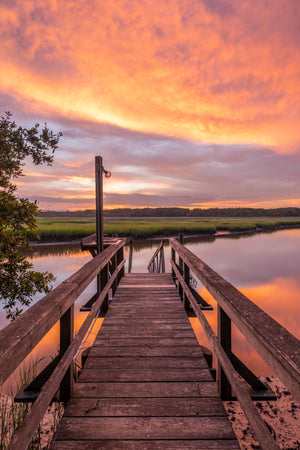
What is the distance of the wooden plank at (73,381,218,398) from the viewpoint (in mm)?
2236

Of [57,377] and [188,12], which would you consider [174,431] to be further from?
[188,12]

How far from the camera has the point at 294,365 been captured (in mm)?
996

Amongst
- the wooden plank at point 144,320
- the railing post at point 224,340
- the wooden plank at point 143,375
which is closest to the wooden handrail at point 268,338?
the railing post at point 224,340

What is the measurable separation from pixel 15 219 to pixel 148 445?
3997 mm

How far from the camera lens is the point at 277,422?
4.32 meters

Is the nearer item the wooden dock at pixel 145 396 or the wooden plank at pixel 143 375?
the wooden dock at pixel 145 396

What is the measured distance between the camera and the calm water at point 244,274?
820 cm

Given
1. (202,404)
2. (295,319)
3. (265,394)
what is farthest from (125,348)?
(295,319)

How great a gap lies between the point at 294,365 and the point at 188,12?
7.58 metres

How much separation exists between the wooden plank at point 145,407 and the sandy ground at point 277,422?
2272 millimetres

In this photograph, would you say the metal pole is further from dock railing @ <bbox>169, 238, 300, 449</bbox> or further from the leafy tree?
dock railing @ <bbox>169, 238, 300, 449</bbox>

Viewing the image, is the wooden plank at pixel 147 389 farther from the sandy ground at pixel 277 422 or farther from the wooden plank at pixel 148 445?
the sandy ground at pixel 277 422

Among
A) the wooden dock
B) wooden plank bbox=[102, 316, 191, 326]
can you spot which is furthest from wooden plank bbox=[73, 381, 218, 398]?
wooden plank bbox=[102, 316, 191, 326]

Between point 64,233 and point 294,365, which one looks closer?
point 294,365
